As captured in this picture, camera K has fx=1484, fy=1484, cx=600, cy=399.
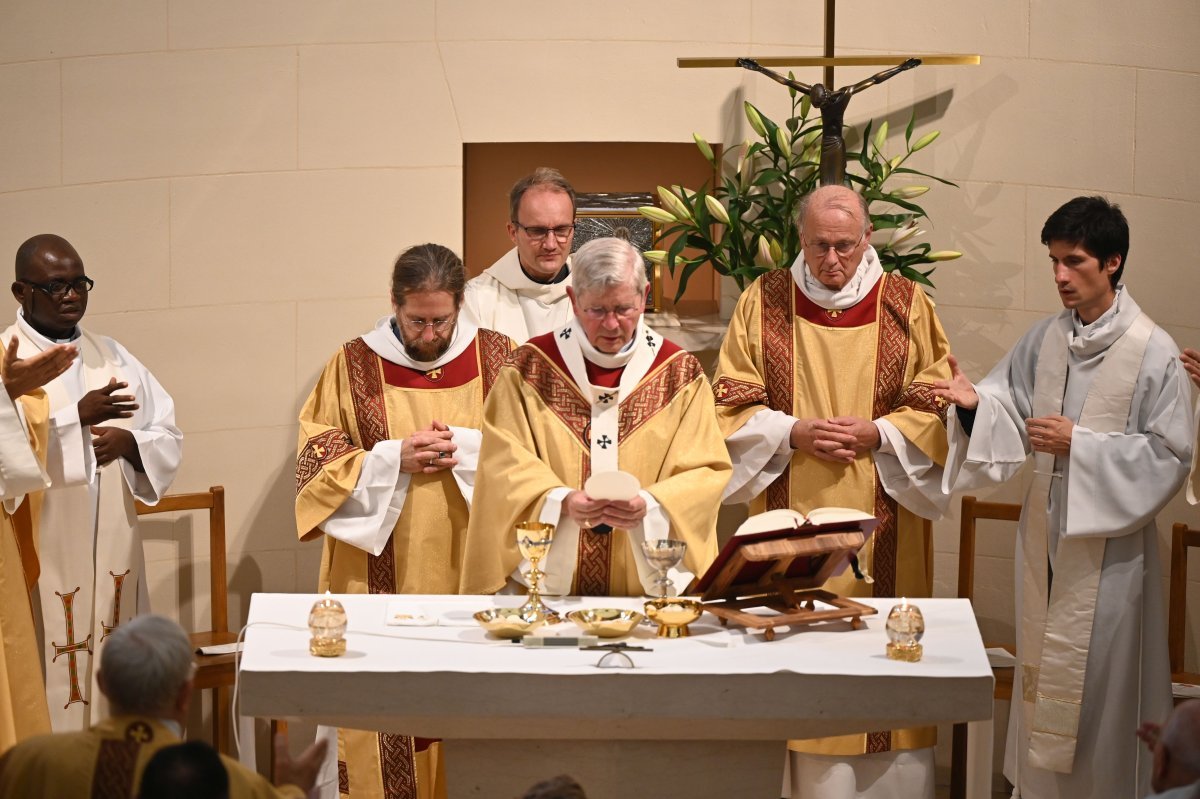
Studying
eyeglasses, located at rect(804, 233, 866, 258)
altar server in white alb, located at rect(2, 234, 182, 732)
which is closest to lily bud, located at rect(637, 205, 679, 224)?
eyeglasses, located at rect(804, 233, 866, 258)

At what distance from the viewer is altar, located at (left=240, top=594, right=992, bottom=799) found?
133 inches

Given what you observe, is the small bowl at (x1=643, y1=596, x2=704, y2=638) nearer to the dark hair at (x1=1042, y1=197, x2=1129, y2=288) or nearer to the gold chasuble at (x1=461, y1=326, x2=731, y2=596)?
the gold chasuble at (x1=461, y1=326, x2=731, y2=596)

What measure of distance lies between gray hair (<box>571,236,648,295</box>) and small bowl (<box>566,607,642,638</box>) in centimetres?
92

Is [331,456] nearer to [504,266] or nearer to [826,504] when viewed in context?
[504,266]

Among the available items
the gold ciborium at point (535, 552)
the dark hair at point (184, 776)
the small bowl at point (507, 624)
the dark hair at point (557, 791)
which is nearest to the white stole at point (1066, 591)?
the gold ciborium at point (535, 552)

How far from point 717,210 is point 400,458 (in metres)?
1.78

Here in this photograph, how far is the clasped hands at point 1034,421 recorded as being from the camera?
16.4ft

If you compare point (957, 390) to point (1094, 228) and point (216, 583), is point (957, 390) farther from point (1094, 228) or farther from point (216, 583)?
point (216, 583)

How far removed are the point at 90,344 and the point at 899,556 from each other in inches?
125

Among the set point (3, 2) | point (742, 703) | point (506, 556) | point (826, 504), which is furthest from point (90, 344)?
point (742, 703)

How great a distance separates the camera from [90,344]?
575 cm

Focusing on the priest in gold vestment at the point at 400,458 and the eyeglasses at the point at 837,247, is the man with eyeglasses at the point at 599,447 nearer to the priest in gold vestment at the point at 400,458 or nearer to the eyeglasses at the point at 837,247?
the priest in gold vestment at the point at 400,458

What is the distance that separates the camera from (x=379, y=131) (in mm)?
6570

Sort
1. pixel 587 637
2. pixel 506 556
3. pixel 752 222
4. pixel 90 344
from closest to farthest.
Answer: pixel 587 637, pixel 506 556, pixel 90 344, pixel 752 222
